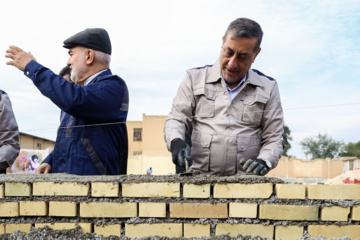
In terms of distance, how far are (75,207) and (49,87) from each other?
852 mm

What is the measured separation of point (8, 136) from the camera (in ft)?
12.3

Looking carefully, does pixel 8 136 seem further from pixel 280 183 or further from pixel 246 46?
pixel 280 183

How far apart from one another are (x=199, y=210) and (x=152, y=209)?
281 mm

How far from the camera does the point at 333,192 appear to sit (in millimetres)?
2346

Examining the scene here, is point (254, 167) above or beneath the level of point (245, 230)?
above

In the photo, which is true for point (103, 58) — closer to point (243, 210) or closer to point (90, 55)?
point (90, 55)

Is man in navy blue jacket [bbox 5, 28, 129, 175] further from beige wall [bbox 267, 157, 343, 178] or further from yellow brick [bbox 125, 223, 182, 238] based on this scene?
beige wall [bbox 267, 157, 343, 178]

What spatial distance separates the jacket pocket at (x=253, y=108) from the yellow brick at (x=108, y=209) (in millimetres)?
1125

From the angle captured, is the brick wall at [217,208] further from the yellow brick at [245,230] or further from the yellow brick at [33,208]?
the yellow brick at [33,208]

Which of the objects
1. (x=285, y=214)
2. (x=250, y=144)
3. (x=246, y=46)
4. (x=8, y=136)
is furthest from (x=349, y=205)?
(x=8, y=136)

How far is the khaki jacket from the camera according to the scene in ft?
9.71

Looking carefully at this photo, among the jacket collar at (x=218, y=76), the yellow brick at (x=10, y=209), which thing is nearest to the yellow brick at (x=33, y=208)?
the yellow brick at (x=10, y=209)

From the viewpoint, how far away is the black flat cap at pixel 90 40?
3.21 m

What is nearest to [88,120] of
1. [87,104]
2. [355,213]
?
[87,104]
